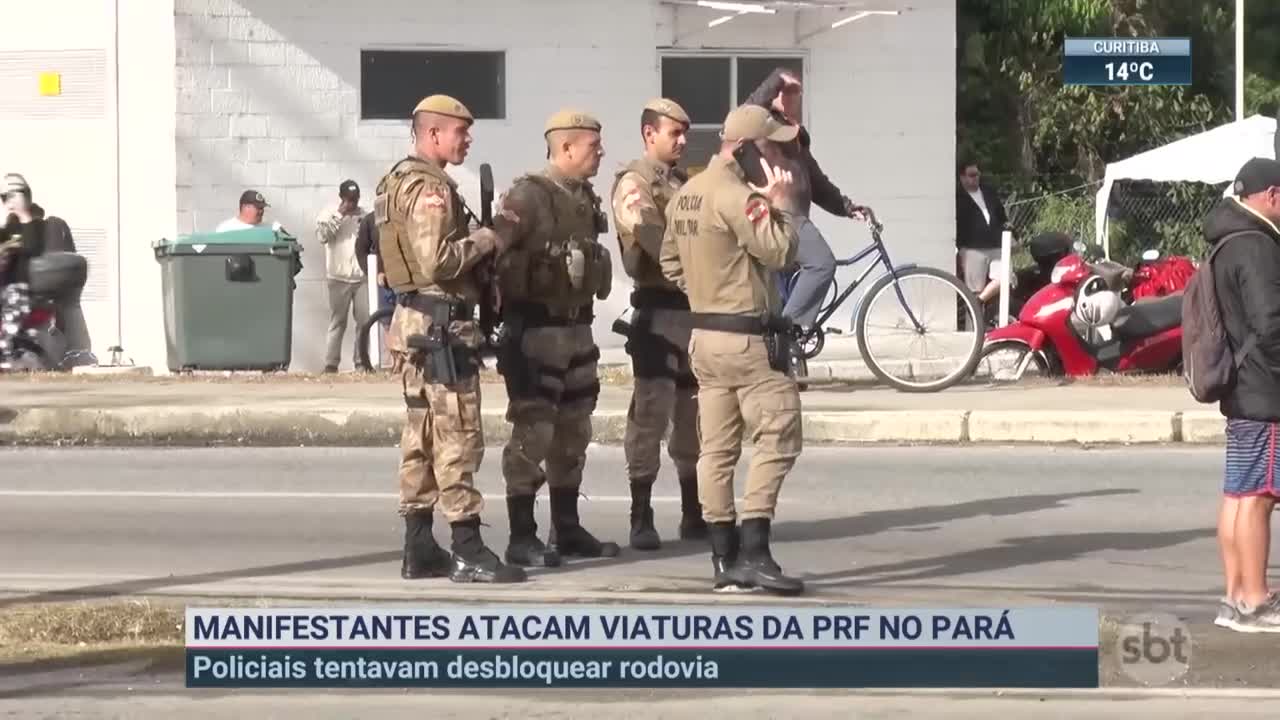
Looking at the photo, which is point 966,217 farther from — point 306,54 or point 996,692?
point 996,692

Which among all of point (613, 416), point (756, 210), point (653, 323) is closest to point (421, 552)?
point (653, 323)

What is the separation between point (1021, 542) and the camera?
10.5 m

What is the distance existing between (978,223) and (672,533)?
11689mm

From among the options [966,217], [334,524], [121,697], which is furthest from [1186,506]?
[966,217]

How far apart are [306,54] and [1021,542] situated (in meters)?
11.6

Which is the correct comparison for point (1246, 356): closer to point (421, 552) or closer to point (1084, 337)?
point (421, 552)

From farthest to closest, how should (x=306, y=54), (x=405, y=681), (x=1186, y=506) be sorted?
(x=306, y=54) → (x=1186, y=506) → (x=405, y=681)

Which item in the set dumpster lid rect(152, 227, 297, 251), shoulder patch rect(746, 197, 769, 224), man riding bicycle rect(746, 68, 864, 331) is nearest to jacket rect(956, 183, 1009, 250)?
dumpster lid rect(152, 227, 297, 251)

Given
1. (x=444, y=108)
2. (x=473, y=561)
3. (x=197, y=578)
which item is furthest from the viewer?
(x=197, y=578)

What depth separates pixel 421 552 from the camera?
925 centimetres

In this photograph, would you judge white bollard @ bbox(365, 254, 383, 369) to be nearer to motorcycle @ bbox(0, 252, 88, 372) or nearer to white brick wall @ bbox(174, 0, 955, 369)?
white brick wall @ bbox(174, 0, 955, 369)

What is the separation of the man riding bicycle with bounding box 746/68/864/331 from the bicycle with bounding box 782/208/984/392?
206mm

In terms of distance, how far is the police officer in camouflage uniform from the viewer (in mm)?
9445
